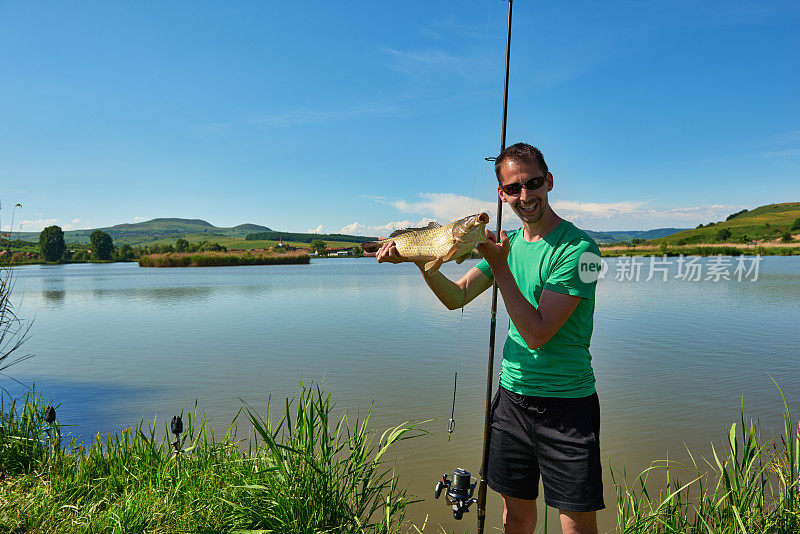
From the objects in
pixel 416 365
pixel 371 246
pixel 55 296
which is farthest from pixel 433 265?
pixel 55 296

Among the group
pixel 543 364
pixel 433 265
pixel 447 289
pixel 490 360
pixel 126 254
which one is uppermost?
pixel 433 265

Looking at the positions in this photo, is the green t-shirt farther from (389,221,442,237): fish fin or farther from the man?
(389,221,442,237): fish fin

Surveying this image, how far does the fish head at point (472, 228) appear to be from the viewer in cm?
222

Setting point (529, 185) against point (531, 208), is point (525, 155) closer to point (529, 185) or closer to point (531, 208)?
point (529, 185)

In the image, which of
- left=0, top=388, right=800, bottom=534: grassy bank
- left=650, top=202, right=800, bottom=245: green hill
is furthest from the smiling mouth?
left=650, top=202, right=800, bottom=245: green hill

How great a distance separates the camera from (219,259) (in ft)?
198

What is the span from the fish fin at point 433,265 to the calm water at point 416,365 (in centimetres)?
264

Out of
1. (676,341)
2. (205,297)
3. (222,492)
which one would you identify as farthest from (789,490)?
(205,297)

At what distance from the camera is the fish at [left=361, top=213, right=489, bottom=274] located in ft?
7.39

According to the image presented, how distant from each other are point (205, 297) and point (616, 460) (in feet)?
75.5

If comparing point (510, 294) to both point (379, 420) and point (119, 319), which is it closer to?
point (379, 420)

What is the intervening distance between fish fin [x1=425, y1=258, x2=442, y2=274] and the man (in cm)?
20

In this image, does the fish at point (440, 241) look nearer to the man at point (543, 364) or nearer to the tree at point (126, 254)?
the man at point (543, 364)

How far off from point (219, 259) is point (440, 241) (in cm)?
6234
